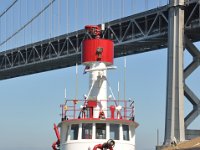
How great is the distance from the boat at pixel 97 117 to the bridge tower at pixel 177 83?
26.4 meters

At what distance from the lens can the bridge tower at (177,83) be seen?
4888 centimetres

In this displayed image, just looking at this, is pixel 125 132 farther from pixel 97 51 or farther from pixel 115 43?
pixel 115 43

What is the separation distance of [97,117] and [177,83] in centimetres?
2999

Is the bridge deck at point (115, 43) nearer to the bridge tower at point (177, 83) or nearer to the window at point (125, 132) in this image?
the bridge tower at point (177, 83)

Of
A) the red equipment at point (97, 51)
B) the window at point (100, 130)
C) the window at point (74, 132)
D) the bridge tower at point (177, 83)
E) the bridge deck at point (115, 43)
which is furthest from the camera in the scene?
the bridge deck at point (115, 43)

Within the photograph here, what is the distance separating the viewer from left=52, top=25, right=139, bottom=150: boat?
20703 millimetres

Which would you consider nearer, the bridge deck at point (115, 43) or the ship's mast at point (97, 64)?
the ship's mast at point (97, 64)

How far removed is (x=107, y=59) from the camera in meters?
21.8

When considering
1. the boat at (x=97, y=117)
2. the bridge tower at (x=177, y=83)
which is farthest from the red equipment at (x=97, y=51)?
the bridge tower at (x=177, y=83)

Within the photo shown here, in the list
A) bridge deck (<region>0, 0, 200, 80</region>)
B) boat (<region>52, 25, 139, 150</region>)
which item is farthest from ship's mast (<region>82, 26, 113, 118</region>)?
bridge deck (<region>0, 0, 200, 80</region>)

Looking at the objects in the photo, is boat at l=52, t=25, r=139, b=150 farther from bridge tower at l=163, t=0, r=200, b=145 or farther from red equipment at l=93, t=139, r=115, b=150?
bridge tower at l=163, t=0, r=200, b=145

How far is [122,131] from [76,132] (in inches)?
53.7

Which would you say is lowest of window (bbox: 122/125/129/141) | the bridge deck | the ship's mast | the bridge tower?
window (bbox: 122/125/129/141)

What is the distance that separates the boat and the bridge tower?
2636 cm
